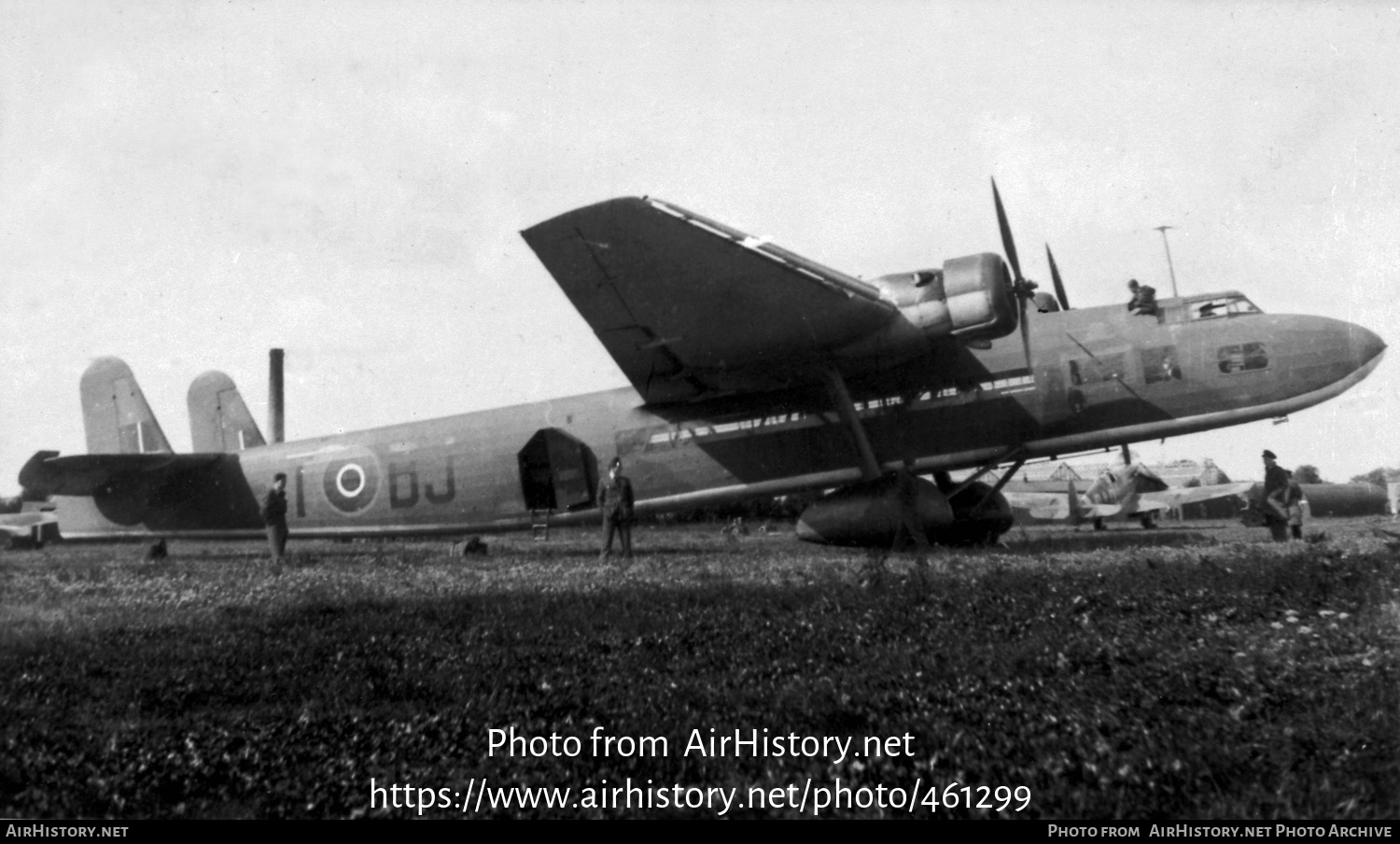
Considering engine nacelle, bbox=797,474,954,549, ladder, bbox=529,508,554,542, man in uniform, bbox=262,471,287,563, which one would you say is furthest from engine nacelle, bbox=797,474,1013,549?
man in uniform, bbox=262,471,287,563

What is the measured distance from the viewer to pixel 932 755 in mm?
4422

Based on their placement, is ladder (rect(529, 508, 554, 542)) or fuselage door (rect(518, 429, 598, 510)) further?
ladder (rect(529, 508, 554, 542))

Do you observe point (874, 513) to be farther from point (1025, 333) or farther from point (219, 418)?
point (219, 418)

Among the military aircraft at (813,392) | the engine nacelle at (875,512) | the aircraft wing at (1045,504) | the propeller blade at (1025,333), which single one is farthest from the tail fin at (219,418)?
the aircraft wing at (1045,504)

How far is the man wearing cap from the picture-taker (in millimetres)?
14328

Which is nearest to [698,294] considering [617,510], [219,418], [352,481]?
[617,510]

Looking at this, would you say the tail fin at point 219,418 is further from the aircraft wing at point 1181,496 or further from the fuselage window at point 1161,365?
the aircraft wing at point 1181,496

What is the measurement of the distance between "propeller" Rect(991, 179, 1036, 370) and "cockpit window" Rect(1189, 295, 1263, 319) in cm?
219

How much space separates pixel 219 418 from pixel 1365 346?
19638 millimetres

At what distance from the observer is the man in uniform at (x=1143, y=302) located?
13.3 m

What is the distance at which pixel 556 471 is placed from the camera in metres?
15.8

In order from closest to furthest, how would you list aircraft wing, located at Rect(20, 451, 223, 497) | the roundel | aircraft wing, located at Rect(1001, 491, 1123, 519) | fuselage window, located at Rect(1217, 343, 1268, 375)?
fuselage window, located at Rect(1217, 343, 1268, 375), aircraft wing, located at Rect(20, 451, 223, 497), the roundel, aircraft wing, located at Rect(1001, 491, 1123, 519)

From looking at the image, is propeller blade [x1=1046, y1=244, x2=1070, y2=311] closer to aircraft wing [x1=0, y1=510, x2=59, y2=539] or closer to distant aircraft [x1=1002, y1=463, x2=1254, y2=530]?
distant aircraft [x1=1002, y1=463, x2=1254, y2=530]

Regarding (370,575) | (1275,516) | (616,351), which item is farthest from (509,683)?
(1275,516)
